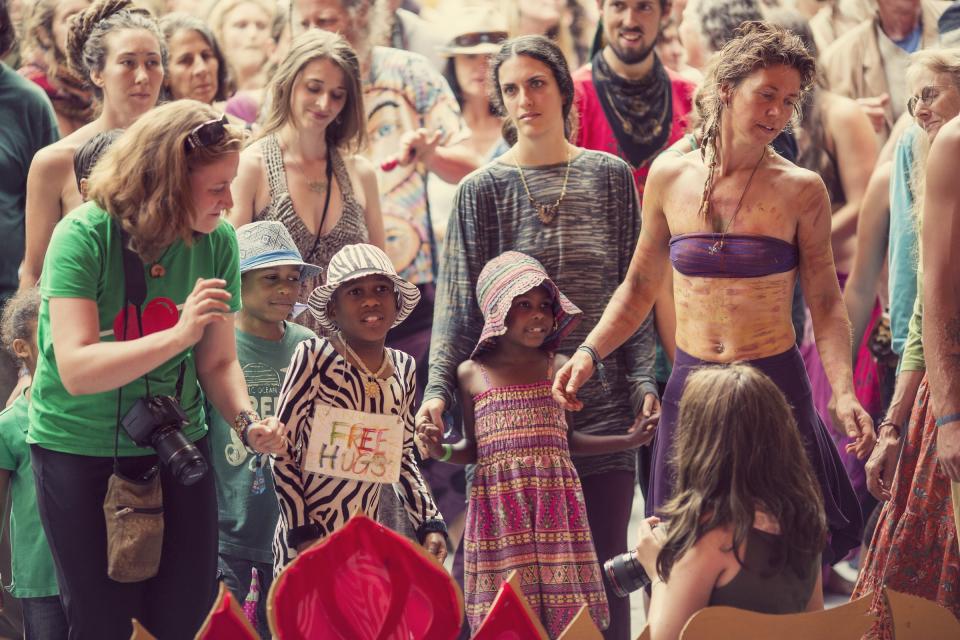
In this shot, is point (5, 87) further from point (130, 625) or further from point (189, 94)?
point (130, 625)

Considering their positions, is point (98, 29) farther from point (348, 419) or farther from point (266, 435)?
point (266, 435)

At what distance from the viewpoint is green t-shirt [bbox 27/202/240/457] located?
2.99 m

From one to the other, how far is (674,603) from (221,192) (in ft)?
4.23

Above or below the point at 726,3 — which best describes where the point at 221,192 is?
below

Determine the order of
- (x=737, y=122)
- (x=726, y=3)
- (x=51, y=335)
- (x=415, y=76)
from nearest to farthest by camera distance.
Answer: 1. (x=51, y=335)
2. (x=737, y=122)
3. (x=726, y=3)
4. (x=415, y=76)

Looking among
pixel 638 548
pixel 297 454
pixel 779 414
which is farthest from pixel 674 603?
pixel 297 454

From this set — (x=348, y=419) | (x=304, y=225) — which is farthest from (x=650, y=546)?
(x=304, y=225)

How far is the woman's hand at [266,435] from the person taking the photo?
10.4 feet

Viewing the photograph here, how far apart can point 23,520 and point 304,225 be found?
4.15 feet

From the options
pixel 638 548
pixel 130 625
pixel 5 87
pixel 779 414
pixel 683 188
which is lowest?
pixel 130 625

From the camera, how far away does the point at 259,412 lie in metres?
3.93

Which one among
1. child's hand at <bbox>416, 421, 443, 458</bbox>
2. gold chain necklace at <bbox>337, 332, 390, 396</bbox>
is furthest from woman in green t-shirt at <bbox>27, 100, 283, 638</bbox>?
child's hand at <bbox>416, 421, 443, 458</bbox>

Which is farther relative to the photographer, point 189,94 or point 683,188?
point 189,94

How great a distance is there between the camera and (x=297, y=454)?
3.48 m
